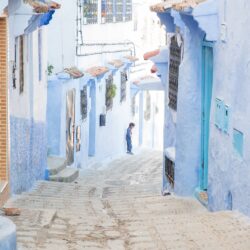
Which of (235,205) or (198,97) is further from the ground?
(198,97)

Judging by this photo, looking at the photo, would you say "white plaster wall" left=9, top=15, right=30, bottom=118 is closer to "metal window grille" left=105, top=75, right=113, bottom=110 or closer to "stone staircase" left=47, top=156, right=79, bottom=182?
Result: "stone staircase" left=47, top=156, right=79, bottom=182

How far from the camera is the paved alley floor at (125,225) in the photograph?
911 cm

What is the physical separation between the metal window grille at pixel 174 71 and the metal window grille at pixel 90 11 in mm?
9074

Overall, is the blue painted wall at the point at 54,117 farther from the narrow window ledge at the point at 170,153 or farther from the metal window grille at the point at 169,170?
the narrow window ledge at the point at 170,153

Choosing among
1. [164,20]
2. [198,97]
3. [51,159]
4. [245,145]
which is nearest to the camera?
[245,145]

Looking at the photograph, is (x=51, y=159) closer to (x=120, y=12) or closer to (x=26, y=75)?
(x=26, y=75)

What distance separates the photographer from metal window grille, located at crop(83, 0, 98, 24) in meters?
24.8

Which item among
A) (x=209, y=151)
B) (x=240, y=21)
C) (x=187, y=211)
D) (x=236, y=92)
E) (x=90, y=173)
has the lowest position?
(x=90, y=173)

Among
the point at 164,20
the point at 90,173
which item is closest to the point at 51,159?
the point at 90,173

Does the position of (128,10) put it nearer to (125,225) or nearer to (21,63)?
(21,63)

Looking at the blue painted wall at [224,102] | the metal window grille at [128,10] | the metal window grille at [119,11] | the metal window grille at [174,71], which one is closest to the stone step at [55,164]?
the metal window grille at [174,71]

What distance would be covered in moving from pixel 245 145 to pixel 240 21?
1.62 m

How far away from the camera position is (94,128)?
2748cm

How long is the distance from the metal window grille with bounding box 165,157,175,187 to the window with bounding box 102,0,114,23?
12.1 metres
